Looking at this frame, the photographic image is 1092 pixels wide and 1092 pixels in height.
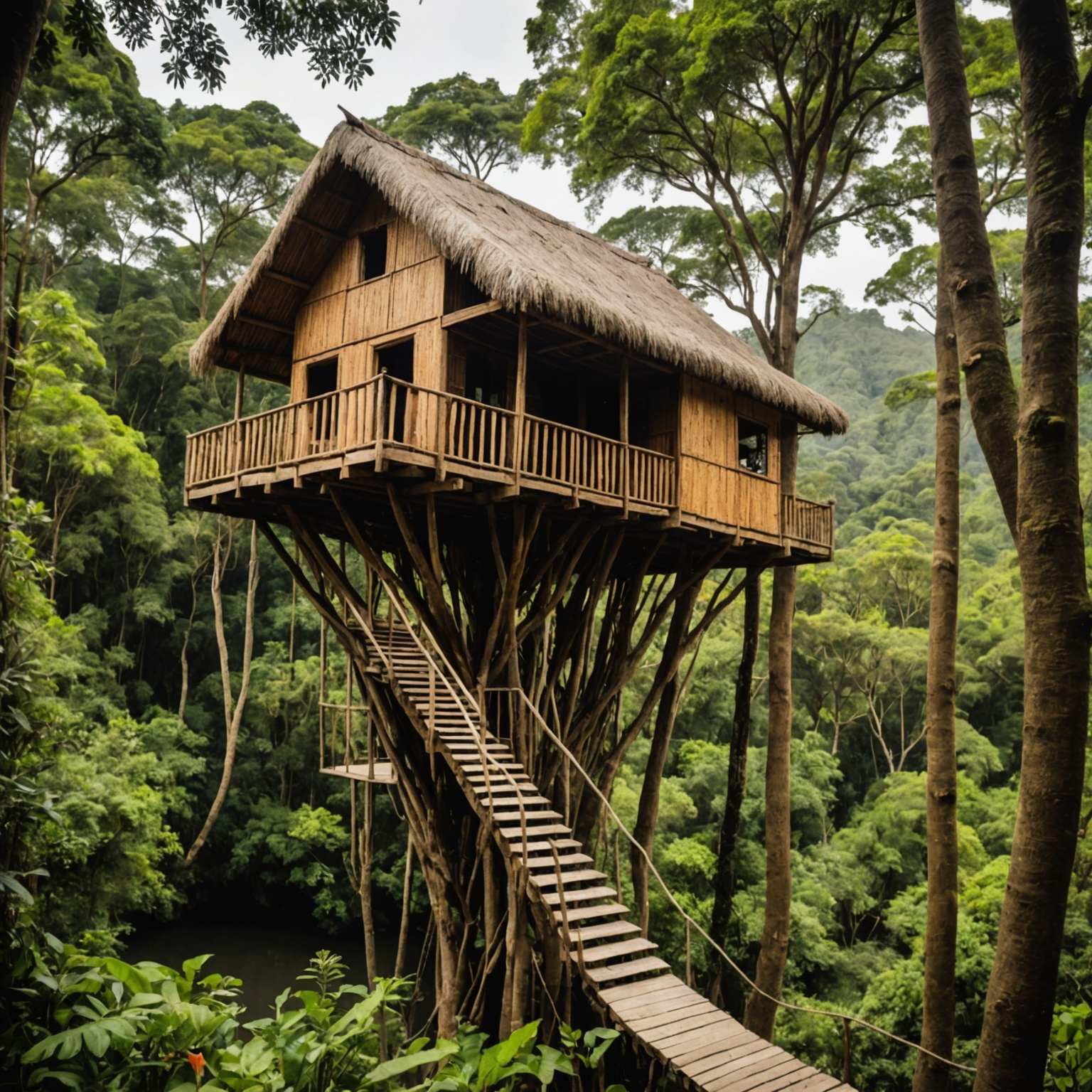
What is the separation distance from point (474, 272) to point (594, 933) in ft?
21.7

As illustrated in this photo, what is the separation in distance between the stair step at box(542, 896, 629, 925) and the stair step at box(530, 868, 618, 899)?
139 millimetres

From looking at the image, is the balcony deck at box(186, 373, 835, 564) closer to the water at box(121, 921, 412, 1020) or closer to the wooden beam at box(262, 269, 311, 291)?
the wooden beam at box(262, 269, 311, 291)

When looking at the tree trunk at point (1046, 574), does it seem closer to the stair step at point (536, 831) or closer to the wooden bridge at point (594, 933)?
the wooden bridge at point (594, 933)

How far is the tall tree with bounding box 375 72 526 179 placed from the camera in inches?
1102

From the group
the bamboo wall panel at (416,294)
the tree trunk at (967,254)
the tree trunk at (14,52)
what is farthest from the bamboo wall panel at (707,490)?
the tree trunk at (14,52)

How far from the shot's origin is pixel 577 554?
33.5ft

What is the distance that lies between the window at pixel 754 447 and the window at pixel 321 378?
5.66m

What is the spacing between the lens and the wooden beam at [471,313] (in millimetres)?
8828

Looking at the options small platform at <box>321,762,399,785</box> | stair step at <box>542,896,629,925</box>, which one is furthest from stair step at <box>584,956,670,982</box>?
small platform at <box>321,762,399,785</box>

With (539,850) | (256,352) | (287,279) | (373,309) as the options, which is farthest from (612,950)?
(256,352)

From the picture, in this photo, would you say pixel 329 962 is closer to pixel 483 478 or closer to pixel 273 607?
pixel 483 478

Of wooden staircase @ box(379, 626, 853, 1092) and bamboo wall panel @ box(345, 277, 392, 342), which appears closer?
wooden staircase @ box(379, 626, 853, 1092)

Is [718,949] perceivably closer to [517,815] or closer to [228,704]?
[517,815]

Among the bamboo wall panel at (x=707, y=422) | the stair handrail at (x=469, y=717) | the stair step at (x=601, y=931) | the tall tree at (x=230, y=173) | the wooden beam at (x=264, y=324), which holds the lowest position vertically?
the stair step at (x=601, y=931)
